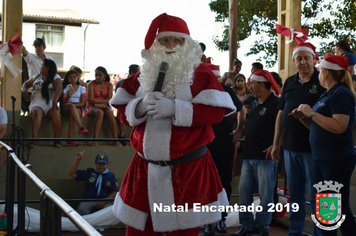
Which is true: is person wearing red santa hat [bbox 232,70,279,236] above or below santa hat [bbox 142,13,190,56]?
below

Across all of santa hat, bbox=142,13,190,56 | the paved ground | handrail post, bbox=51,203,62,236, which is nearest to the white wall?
the paved ground

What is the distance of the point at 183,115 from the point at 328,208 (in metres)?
1.57

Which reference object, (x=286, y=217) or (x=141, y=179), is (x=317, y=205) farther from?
(x=286, y=217)

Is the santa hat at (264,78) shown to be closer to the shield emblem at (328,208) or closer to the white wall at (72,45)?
the shield emblem at (328,208)

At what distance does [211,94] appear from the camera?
261 centimetres

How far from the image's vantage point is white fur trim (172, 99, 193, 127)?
2502mm

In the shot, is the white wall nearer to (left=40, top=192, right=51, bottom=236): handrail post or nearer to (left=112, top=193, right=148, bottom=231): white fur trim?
(left=112, top=193, right=148, bottom=231): white fur trim

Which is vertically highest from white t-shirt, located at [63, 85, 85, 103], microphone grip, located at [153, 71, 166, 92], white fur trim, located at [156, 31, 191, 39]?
white fur trim, located at [156, 31, 191, 39]

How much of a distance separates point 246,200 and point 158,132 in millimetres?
2219

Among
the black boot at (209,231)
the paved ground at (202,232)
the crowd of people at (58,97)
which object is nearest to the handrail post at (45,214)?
the black boot at (209,231)

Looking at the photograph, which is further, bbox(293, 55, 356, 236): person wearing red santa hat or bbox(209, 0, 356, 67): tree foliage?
bbox(209, 0, 356, 67): tree foliage

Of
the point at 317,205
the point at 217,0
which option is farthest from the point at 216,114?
the point at 217,0

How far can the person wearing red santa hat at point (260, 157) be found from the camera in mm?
4344

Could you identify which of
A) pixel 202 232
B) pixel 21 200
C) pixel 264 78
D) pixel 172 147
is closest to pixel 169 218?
pixel 172 147
